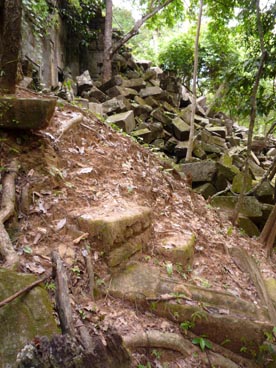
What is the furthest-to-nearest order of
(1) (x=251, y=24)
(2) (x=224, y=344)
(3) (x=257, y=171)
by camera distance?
(3) (x=257, y=171) < (1) (x=251, y=24) < (2) (x=224, y=344)

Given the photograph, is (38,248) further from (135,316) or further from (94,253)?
(135,316)

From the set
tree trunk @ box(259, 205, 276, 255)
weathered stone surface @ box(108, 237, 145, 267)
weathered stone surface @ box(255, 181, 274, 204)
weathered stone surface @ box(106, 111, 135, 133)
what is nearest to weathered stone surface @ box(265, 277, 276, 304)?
tree trunk @ box(259, 205, 276, 255)

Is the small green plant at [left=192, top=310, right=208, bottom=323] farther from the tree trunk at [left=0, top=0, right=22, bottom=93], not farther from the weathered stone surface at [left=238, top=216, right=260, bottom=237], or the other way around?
the weathered stone surface at [left=238, top=216, right=260, bottom=237]

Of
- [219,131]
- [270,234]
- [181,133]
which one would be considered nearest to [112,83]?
[181,133]

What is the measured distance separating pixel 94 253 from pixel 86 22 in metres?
11.9

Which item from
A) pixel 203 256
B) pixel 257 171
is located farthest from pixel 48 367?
pixel 257 171

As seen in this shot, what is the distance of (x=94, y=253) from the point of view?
3006 millimetres

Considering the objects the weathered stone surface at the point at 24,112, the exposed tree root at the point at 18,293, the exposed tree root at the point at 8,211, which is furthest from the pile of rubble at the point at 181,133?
the exposed tree root at the point at 18,293

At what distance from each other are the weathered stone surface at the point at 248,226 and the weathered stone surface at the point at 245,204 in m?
0.22

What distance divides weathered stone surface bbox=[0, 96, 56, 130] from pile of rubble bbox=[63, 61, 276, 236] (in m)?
3.78

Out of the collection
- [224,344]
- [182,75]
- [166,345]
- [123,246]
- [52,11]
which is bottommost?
[224,344]

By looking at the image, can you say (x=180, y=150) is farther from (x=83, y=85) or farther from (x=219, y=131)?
(x=83, y=85)

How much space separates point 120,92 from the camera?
10430 mm

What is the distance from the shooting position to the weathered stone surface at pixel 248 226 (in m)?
6.43
